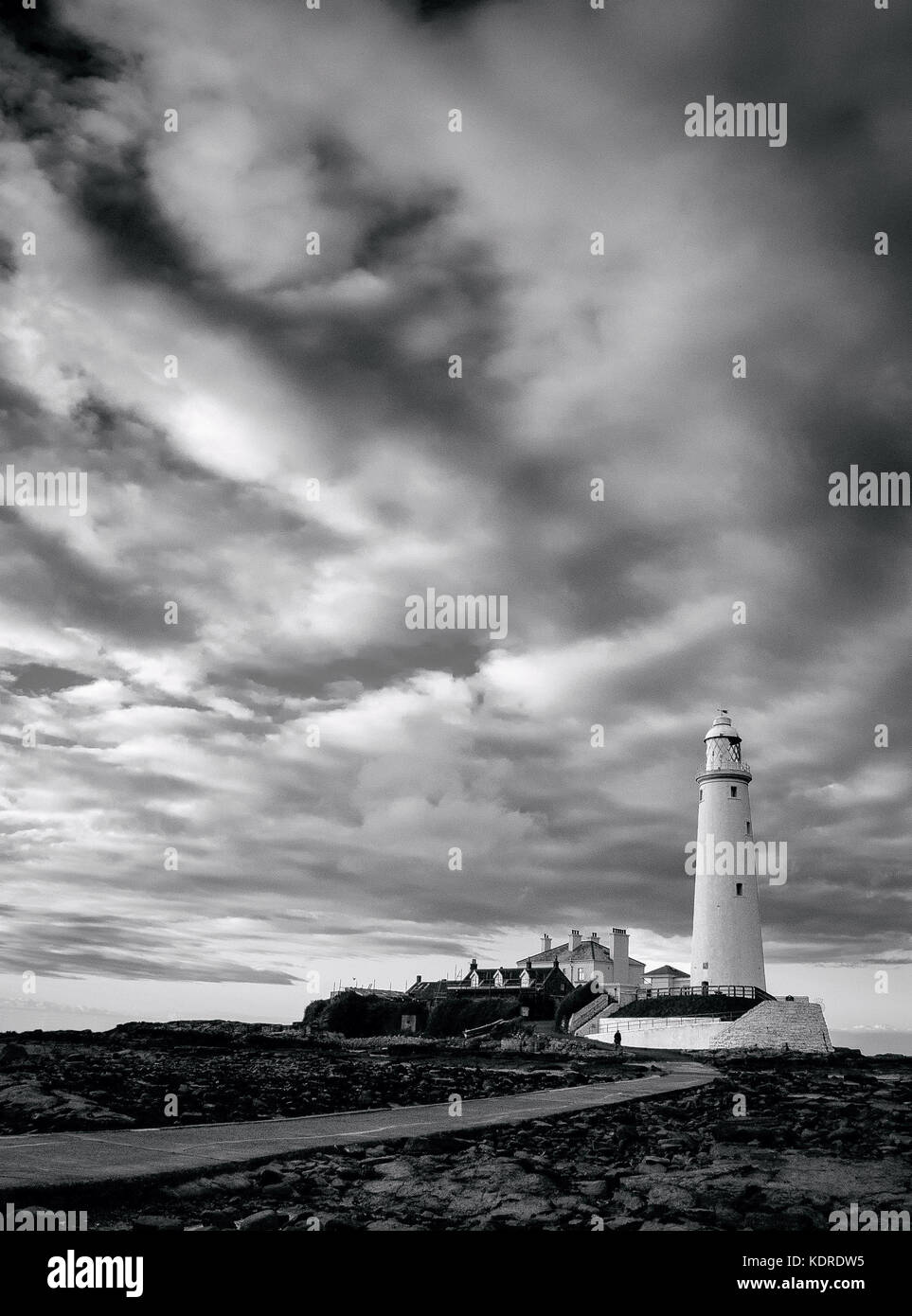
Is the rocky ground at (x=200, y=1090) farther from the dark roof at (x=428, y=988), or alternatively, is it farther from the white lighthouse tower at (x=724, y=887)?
the dark roof at (x=428, y=988)

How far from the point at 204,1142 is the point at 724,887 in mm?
49225

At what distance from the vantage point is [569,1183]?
857 cm

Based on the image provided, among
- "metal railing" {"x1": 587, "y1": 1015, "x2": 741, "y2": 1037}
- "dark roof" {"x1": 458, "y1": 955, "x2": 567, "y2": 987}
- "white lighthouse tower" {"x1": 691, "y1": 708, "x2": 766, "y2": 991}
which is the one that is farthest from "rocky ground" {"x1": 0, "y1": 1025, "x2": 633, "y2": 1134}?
"dark roof" {"x1": 458, "y1": 955, "x2": 567, "y2": 987}

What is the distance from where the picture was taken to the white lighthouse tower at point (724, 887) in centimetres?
5441

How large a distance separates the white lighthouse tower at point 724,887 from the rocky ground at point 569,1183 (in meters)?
42.4

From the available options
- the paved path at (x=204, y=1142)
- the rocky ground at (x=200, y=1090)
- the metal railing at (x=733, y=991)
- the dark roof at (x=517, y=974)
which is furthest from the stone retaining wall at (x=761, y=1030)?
the paved path at (x=204, y=1142)

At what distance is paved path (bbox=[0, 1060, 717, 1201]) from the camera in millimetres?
7430

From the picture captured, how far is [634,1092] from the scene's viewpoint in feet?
63.7

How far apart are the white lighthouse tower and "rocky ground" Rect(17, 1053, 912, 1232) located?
139ft

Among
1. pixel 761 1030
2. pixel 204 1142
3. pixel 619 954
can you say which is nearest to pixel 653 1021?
pixel 761 1030
